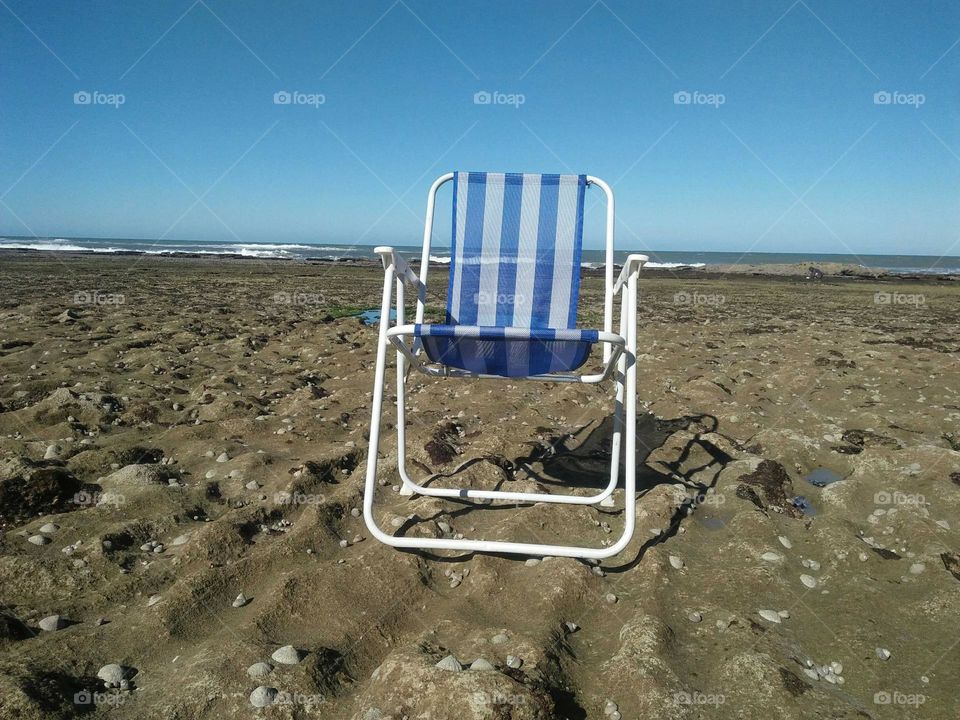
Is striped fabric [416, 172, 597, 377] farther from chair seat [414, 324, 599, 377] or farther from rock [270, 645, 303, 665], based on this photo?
rock [270, 645, 303, 665]

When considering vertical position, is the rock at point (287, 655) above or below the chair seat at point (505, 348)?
below

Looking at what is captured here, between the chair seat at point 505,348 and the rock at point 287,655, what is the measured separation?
1.26 metres

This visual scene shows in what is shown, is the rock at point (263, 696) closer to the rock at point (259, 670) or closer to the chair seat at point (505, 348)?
the rock at point (259, 670)

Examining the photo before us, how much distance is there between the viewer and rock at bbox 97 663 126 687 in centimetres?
181

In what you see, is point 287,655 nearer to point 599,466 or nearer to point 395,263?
point 395,263

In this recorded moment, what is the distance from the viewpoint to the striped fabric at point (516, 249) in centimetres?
340

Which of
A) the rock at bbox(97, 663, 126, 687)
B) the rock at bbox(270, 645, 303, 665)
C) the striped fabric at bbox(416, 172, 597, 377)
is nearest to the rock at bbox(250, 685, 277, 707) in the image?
the rock at bbox(270, 645, 303, 665)

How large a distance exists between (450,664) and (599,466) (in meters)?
2.20

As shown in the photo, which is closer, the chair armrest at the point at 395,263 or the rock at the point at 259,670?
the rock at the point at 259,670

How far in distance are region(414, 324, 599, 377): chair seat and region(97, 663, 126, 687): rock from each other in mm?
1541

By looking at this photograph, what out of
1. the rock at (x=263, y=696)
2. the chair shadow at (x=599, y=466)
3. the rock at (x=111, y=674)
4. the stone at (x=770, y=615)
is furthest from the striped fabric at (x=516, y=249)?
the rock at (x=111, y=674)

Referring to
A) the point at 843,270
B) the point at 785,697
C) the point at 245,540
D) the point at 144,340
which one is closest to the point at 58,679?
the point at 245,540

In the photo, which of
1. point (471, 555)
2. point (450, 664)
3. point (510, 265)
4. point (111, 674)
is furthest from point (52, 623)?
point (510, 265)

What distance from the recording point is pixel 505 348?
2.70m
